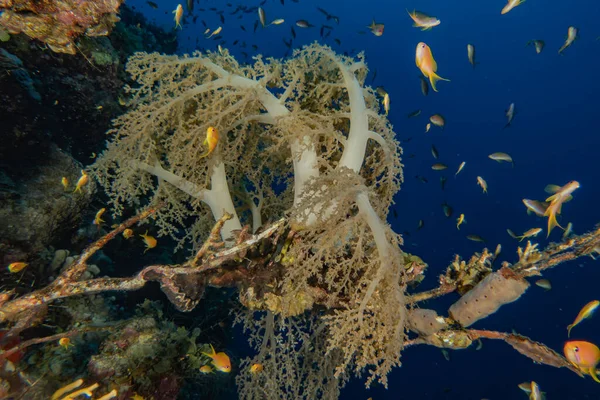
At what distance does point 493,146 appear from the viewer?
1539 inches

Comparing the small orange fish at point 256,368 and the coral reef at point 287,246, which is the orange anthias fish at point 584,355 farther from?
the small orange fish at point 256,368

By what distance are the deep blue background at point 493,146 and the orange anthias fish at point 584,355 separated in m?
15.8

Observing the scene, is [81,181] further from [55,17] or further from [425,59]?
[425,59]

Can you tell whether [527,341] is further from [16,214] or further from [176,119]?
[16,214]

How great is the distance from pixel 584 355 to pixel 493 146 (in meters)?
42.8

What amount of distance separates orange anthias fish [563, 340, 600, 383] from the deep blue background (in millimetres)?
15758

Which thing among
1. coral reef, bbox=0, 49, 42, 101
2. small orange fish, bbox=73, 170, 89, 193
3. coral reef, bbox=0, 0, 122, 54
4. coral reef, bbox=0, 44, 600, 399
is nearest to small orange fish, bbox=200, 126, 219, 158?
coral reef, bbox=0, 44, 600, 399

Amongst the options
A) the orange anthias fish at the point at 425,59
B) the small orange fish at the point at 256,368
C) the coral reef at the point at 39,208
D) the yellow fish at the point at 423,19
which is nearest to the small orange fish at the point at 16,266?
the coral reef at the point at 39,208

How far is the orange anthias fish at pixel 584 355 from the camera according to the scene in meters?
2.85

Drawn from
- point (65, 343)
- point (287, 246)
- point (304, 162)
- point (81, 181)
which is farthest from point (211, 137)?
point (65, 343)

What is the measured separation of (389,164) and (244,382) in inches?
128

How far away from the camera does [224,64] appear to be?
12.1 ft

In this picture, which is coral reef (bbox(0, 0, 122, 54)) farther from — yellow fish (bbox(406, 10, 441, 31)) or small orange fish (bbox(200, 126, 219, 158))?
yellow fish (bbox(406, 10, 441, 31))

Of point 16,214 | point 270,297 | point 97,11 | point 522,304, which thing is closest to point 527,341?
point 270,297
